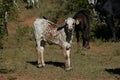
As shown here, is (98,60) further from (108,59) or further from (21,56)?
(21,56)

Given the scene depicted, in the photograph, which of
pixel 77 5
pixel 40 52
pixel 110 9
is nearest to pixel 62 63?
pixel 40 52

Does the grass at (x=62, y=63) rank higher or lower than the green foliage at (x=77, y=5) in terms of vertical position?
lower

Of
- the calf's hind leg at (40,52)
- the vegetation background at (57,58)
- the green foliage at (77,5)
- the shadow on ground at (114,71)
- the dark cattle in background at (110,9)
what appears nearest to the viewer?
the vegetation background at (57,58)

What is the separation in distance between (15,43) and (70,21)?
9035 millimetres

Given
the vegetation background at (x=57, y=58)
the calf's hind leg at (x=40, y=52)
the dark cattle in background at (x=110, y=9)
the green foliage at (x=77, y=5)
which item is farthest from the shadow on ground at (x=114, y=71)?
the green foliage at (x=77, y=5)

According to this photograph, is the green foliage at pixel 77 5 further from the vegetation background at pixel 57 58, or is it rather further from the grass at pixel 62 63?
the grass at pixel 62 63

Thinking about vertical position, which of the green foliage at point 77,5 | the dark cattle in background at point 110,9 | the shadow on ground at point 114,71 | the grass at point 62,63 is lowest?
the shadow on ground at point 114,71

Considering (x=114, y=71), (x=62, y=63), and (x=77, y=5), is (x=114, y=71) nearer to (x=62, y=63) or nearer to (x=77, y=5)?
(x=62, y=63)

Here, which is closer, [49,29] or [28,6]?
[49,29]

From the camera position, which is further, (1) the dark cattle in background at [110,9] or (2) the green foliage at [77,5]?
(2) the green foliage at [77,5]

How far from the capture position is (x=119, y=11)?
22.0 meters

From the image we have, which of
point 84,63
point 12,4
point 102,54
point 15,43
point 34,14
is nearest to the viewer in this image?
point 12,4

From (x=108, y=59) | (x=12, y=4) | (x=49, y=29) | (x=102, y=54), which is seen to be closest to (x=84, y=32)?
(x=102, y=54)

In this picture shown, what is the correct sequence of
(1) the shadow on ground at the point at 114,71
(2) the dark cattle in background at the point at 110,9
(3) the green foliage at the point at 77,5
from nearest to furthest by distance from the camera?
1. (1) the shadow on ground at the point at 114,71
2. (2) the dark cattle in background at the point at 110,9
3. (3) the green foliage at the point at 77,5
